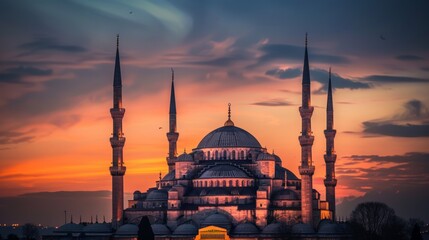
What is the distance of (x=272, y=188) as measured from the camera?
86500 mm

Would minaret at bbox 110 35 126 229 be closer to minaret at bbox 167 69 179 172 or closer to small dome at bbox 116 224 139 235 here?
small dome at bbox 116 224 139 235

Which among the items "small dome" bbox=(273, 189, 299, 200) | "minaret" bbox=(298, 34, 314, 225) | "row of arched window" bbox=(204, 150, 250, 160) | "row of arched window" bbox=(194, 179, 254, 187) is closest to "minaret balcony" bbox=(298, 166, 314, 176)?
"minaret" bbox=(298, 34, 314, 225)

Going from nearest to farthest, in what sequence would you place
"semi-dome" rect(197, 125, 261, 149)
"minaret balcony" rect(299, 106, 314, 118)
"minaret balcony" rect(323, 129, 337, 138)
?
"minaret balcony" rect(299, 106, 314, 118) → "semi-dome" rect(197, 125, 261, 149) → "minaret balcony" rect(323, 129, 337, 138)

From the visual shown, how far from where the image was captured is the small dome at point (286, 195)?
8444cm

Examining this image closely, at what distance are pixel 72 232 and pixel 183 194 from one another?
9315mm

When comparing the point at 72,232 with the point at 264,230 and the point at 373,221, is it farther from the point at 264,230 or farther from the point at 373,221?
the point at 373,221

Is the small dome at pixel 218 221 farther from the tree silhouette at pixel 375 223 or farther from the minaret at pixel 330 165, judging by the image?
the minaret at pixel 330 165

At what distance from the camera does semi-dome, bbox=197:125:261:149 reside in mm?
90438

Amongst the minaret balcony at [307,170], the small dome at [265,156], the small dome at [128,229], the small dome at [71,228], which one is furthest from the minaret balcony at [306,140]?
the small dome at [71,228]

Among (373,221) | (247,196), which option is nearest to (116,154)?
(247,196)

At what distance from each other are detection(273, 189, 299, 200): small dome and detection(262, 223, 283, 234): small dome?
4.07 m

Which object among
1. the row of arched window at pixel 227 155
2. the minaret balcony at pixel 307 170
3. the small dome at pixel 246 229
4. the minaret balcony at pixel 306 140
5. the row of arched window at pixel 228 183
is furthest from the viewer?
the row of arched window at pixel 227 155

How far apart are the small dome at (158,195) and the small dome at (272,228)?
974 centimetres

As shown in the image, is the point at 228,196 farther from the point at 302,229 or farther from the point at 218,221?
the point at 302,229
